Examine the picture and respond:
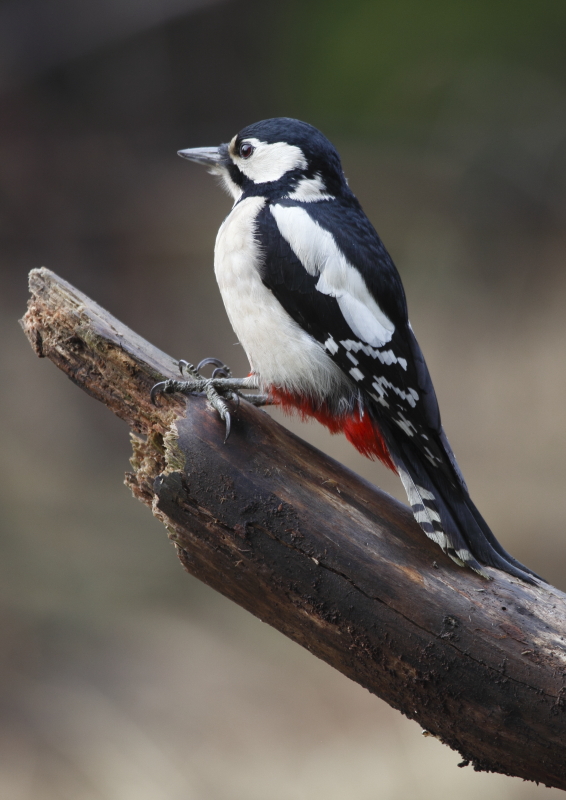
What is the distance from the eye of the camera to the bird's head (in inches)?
81.3

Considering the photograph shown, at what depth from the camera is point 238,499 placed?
1.62 meters

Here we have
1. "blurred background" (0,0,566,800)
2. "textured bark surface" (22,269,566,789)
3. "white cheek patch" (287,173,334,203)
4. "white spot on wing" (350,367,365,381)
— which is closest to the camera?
"textured bark surface" (22,269,566,789)

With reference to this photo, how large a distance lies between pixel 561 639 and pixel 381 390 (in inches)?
27.7

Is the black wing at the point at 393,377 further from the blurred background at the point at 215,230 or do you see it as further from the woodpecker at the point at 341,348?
the blurred background at the point at 215,230

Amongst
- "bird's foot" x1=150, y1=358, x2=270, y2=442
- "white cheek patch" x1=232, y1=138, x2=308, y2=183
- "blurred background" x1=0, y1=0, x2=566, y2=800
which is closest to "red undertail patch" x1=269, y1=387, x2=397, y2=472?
"bird's foot" x1=150, y1=358, x2=270, y2=442

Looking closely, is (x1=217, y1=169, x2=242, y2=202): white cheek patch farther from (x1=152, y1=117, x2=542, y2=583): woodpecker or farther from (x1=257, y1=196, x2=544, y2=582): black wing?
(x1=257, y1=196, x2=544, y2=582): black wing

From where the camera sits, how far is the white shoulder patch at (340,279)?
1.79 m

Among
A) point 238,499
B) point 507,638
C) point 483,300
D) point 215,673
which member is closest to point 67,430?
point 215,673

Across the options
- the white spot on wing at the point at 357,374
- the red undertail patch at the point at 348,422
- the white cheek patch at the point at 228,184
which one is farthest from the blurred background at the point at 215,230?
the white spot on wing at the point at 357,374

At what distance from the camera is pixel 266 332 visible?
1866 millimetres

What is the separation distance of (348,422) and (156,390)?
0.54m

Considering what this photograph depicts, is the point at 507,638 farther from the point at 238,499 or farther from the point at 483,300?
the point at 483,300

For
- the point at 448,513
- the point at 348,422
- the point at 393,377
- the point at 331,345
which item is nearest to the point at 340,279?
the point at 331,345

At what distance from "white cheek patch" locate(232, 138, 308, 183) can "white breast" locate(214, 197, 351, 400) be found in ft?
0.87
